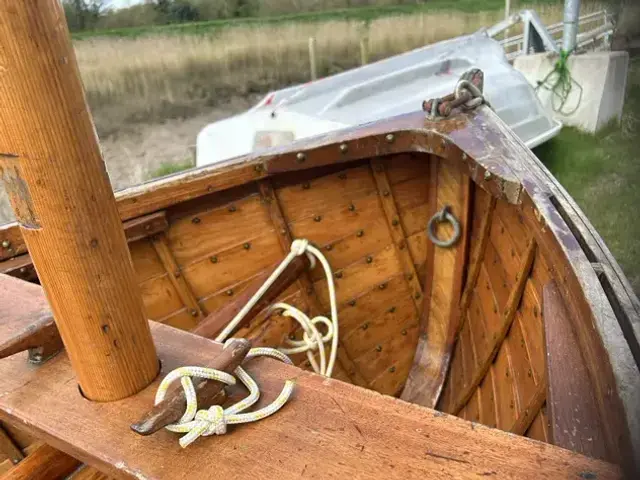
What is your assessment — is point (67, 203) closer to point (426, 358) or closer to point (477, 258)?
point (477, 258)

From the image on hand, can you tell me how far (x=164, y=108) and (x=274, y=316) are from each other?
15951mm

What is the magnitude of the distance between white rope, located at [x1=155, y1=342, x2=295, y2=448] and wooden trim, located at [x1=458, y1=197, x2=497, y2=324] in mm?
1426

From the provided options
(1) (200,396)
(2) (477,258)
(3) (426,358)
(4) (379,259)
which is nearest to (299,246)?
(4) (379,259)

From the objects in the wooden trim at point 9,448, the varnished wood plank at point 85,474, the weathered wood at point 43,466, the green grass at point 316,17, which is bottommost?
the wooden trim at point 9,448

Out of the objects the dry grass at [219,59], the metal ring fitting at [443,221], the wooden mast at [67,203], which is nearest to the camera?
the wooden mast at [67,203]

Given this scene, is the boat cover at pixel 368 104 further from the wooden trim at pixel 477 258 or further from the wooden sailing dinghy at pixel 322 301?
the wooden trim at pixel 477 258

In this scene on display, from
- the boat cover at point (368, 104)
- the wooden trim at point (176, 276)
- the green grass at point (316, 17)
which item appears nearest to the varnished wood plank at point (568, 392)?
the wooden trim at point (176, 276)

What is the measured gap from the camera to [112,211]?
880 millimetres

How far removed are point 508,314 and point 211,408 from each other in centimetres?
128

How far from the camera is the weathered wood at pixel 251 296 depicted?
2180 millimetres

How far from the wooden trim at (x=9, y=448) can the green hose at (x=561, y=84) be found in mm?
7015

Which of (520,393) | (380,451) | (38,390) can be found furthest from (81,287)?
(520,393)

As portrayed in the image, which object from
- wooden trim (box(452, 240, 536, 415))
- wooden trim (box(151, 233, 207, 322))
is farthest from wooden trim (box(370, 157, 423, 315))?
wooden trim (box(151, 233, 207, 322))

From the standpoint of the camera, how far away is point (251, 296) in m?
2.30
